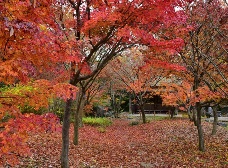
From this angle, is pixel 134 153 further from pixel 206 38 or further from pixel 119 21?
pixel 119 21

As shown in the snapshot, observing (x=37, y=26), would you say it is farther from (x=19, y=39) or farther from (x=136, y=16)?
(x=136, y=16)

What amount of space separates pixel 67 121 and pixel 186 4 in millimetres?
6270

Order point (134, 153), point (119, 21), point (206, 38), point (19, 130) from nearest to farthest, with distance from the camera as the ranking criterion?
point (19, 130) < point (119, 21) < point (206, 38) < point (134, 153)

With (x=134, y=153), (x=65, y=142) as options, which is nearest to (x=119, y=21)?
(x=65, y=142)

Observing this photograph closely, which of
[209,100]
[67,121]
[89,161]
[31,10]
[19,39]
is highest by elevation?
[31,10]

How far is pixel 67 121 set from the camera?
857 centimetres

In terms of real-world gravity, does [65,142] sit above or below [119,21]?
below

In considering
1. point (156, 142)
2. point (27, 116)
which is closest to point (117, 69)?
point (156, 142)

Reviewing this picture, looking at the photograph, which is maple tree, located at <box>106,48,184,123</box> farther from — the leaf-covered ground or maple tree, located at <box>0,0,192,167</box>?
maple tree, located at <box>0,0,192,167</box>

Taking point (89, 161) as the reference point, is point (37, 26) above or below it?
above

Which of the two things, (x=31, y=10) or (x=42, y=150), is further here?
(x=42, y=150)

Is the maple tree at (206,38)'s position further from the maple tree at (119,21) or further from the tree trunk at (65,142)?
the tree trunk at (65,142)

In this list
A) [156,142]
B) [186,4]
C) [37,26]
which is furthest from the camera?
[156,142]

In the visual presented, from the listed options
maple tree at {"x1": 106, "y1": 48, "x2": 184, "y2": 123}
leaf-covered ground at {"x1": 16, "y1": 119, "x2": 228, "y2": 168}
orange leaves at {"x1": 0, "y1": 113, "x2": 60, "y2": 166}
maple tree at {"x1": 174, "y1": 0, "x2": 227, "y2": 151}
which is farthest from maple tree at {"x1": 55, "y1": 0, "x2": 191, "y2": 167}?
maple tree at {"x1": 106, "y1": 48, "x2": 184, "y2": 123}
